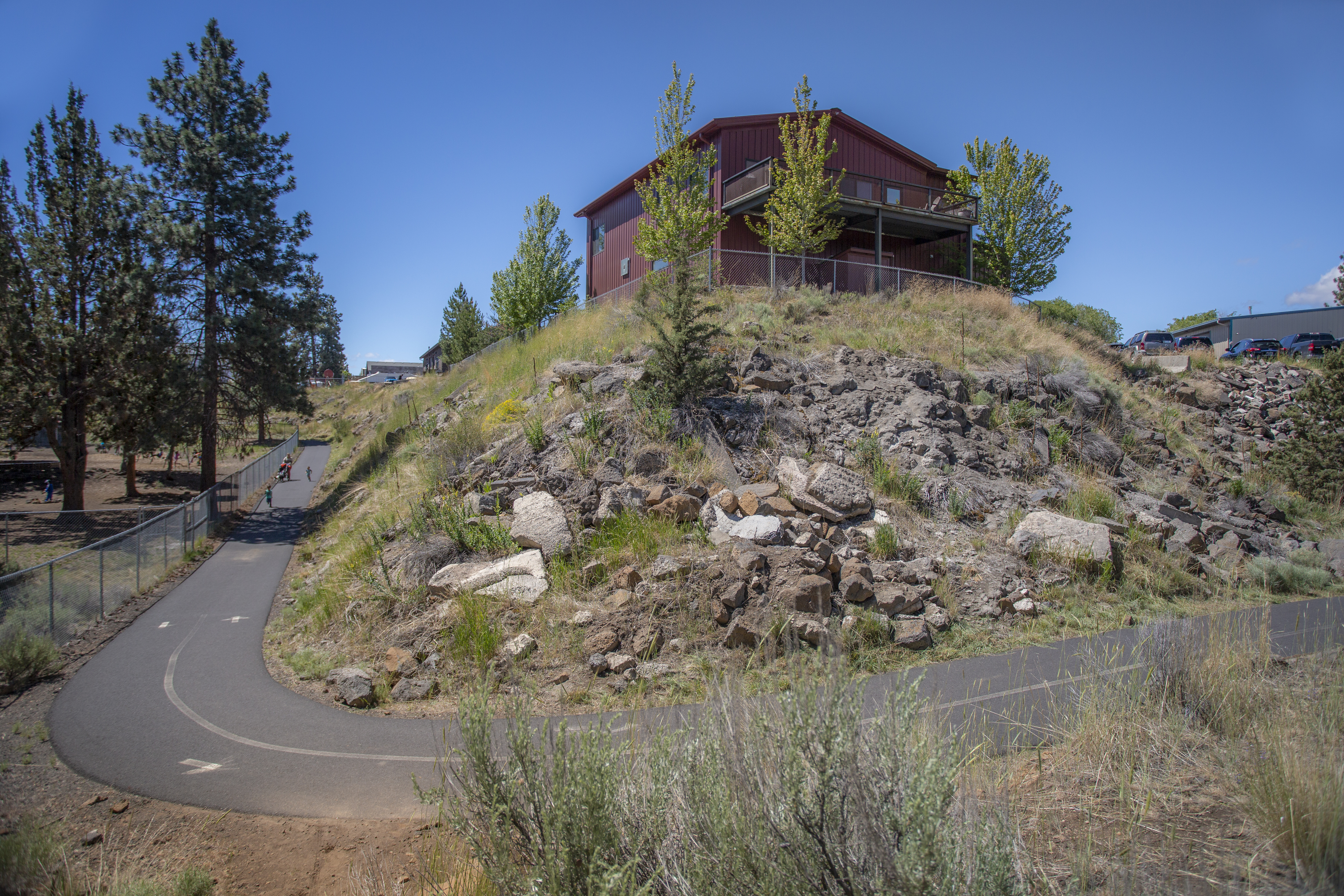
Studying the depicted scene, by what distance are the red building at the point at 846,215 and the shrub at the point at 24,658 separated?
714 inches

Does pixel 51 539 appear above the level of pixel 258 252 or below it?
below

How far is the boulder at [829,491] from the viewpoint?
10.8m

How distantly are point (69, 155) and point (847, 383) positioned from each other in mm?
27974

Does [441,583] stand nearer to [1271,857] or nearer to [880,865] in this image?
[880,865]

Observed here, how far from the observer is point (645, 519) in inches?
409

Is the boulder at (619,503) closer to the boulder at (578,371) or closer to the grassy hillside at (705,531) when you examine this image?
the grassy hillside at (705,531)

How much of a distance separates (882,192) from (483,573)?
2308 cm

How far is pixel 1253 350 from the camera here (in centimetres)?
3416

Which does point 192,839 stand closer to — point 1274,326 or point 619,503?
point 619,503

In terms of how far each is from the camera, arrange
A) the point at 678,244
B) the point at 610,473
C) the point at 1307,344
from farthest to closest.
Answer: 1. the point at 1307,344
2. the point at 678,244
3. the point at 610,473

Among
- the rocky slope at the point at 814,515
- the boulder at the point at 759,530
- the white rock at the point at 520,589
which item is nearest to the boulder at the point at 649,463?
the rocky slope at the point at 814,515

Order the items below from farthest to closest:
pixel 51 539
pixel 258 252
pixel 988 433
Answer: pixel 258 252, pixel 51 539, pixel 988 433

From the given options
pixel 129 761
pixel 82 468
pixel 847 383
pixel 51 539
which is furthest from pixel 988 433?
pixel 82 468

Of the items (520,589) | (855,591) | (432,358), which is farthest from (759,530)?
(432,358)
